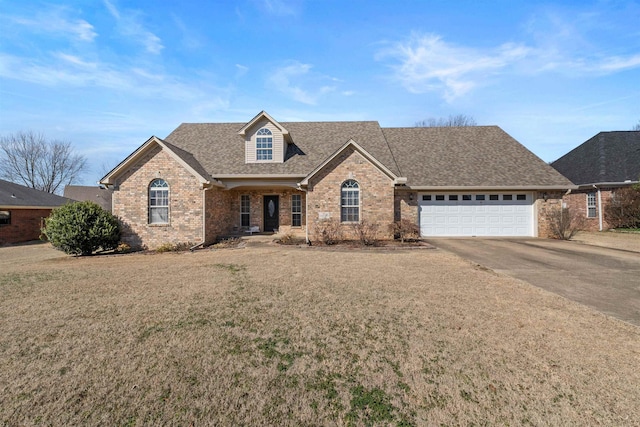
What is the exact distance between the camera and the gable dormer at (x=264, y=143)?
16.0 m

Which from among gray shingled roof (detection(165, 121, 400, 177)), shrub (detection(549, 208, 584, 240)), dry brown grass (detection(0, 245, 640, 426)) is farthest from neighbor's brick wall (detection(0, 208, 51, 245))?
shrub (detection(549, 208, 584, 240))

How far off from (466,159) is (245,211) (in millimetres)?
13644

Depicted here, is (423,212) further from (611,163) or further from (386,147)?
(611,163)

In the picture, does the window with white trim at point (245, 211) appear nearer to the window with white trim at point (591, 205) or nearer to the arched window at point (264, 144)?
the arched window at point (264, 144)

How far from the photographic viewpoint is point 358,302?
5.74 metres

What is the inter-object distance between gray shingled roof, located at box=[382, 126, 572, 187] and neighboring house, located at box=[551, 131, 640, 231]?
668 centimetres

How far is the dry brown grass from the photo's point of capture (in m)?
2.86

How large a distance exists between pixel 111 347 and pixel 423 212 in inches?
578

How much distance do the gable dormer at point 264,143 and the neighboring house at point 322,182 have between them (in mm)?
56

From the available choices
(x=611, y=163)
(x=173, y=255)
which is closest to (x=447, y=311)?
(x=173, y=255)

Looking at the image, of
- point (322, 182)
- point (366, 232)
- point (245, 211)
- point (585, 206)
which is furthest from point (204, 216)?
point (585, 206)

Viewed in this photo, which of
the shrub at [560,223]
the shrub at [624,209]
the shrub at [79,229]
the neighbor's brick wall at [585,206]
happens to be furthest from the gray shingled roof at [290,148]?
the shrub at [624,209]

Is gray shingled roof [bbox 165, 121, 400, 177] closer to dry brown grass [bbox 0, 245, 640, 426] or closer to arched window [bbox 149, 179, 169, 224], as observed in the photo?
arched window [bbox 149, 179, 169, 224]

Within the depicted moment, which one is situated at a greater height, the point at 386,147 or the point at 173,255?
the point at 386,147
